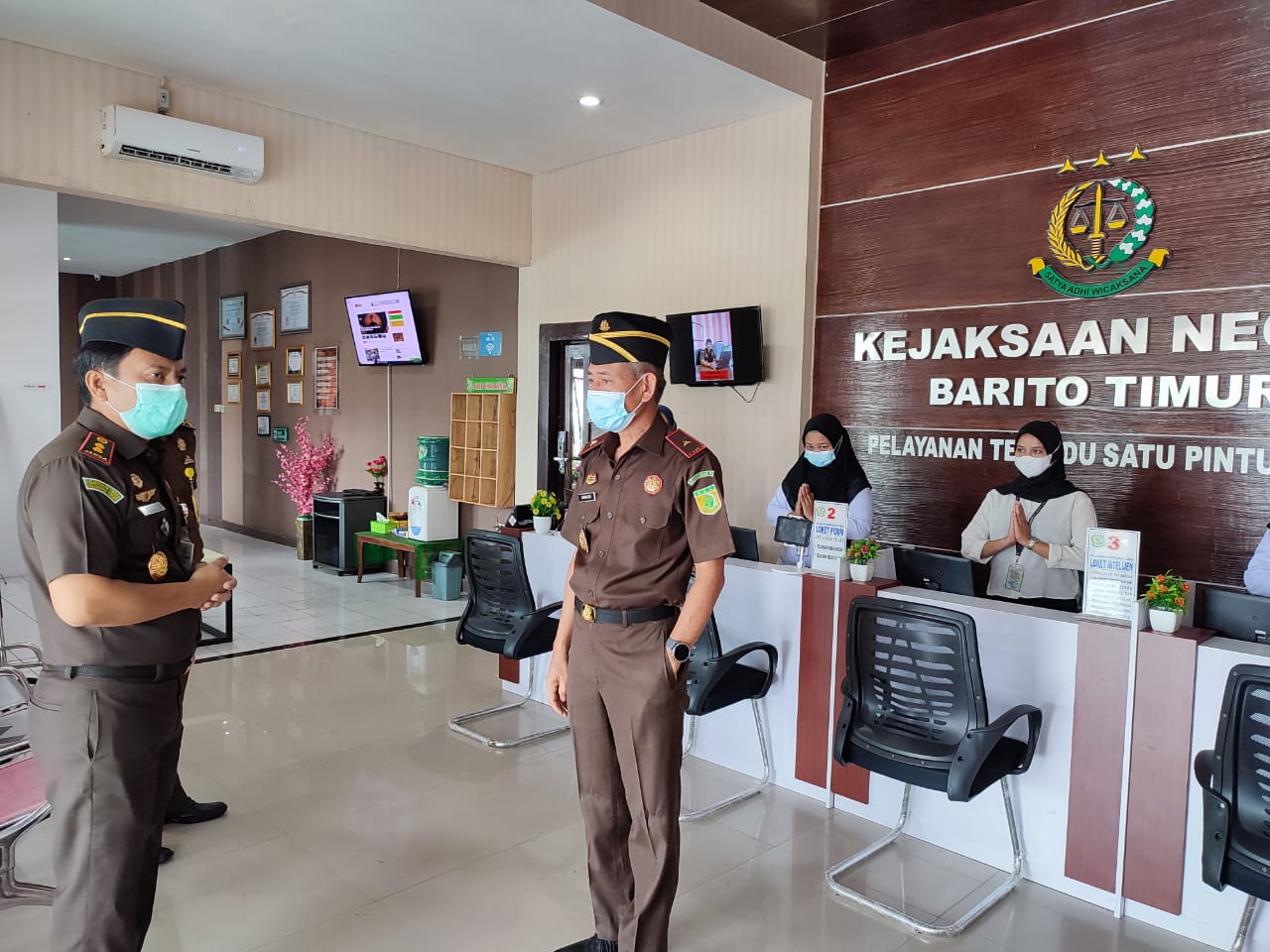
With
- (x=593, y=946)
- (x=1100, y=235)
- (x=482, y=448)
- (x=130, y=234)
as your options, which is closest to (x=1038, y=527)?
(x=1100, y=235)

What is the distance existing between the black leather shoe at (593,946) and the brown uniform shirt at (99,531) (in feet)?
4.20

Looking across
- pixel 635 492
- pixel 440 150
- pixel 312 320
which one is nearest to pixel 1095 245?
pixel 635 492

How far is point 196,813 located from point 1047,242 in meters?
4.44

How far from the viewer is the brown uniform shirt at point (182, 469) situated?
2.18 meters

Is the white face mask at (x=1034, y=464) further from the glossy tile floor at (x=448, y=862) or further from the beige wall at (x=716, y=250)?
the beige wall at (x=716, y=250)

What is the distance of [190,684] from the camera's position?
482 cm

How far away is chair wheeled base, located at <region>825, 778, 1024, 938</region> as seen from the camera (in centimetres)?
267

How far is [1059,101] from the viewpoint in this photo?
4340mm

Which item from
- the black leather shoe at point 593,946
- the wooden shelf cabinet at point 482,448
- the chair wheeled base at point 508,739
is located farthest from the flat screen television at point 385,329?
the black leather shoe at point 593,946

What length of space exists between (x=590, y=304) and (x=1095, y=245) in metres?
3.37

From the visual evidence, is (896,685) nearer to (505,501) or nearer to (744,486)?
(744,486)

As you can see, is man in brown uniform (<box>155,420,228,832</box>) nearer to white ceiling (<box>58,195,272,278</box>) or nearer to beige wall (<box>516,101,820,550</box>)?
beige wall (<box>516,101,820,550</box>)

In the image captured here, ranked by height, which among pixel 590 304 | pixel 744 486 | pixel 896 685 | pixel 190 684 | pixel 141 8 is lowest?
pixel 190 684

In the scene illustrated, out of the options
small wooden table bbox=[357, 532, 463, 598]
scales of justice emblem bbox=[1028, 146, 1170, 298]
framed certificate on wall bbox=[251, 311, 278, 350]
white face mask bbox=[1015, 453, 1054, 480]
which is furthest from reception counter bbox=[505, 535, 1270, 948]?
framed certificate on wall bbox=[251, 311, 278, 350]
